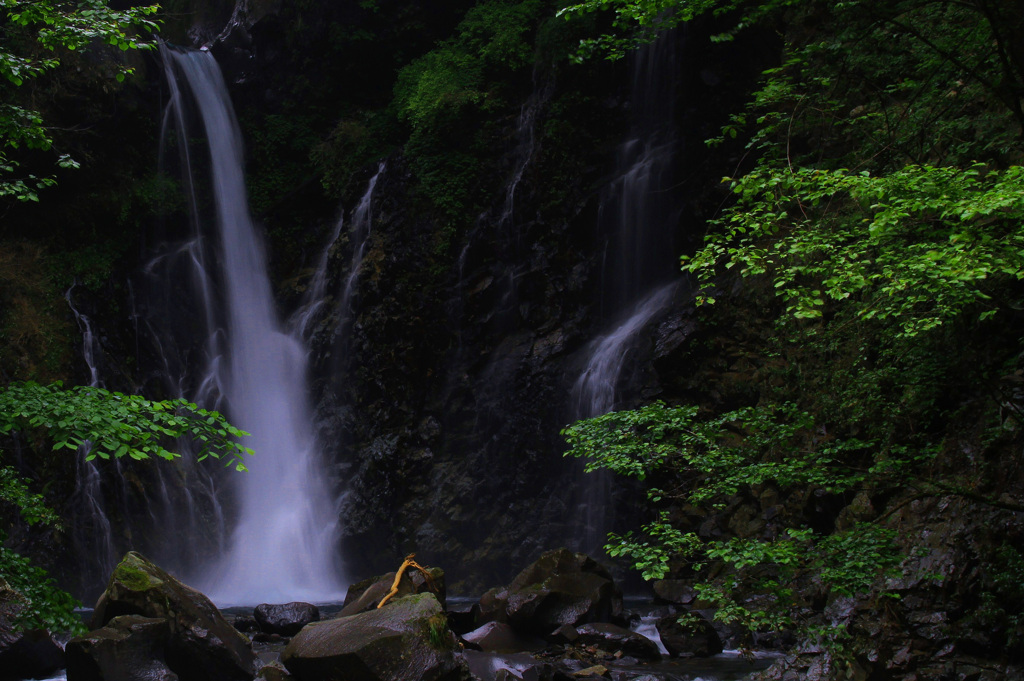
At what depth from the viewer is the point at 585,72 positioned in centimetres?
1580

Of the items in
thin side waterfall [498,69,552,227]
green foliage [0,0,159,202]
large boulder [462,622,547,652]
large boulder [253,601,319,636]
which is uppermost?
thin side waterfall [498,69,552,227]

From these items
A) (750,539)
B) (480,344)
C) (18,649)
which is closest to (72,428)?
(750,539)

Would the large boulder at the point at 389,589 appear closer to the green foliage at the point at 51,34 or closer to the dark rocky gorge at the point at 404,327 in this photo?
the dark rocky gorge at the point at 404,327

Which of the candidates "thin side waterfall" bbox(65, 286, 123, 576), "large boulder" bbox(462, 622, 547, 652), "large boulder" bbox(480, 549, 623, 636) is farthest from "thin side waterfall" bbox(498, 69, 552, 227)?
"large boulder" bbox(462, 622, 547, 652)

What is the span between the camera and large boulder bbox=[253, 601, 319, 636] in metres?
Answer: 9.56

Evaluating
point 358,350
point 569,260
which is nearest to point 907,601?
point 569,260

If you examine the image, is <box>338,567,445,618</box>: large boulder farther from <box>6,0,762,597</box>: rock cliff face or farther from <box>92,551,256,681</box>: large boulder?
<box>6,0,762,597</box>: rock cliff face

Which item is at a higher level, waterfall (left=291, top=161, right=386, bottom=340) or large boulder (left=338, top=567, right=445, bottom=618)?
waterfall (left=291, top=161, right=386, bottom=340)

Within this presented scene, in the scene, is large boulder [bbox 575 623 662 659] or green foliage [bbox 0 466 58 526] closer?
green foliage [bbox 0 466 58 526]

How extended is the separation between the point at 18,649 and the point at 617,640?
6.56 meters

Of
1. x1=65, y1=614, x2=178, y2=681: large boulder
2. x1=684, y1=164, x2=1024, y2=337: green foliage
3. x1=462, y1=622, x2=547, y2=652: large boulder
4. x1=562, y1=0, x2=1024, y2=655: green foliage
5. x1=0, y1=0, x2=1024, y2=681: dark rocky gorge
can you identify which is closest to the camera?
x1=684, y1=164, x2=1024, y2=337: green foliage

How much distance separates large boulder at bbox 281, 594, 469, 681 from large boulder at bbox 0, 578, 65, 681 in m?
3.13

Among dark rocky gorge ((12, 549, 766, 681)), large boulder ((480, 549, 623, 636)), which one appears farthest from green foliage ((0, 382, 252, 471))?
large boulder ((480, 549, 623, 636))

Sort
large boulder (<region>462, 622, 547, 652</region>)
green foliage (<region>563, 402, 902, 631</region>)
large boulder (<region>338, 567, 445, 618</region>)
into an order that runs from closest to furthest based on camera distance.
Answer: green foliage (<region>563, 402, 902, 631</region>) < large boulder (<region>462, 622, 547, 652</region>) < large boulder (<region>338, 567, 445, 618</region>)
